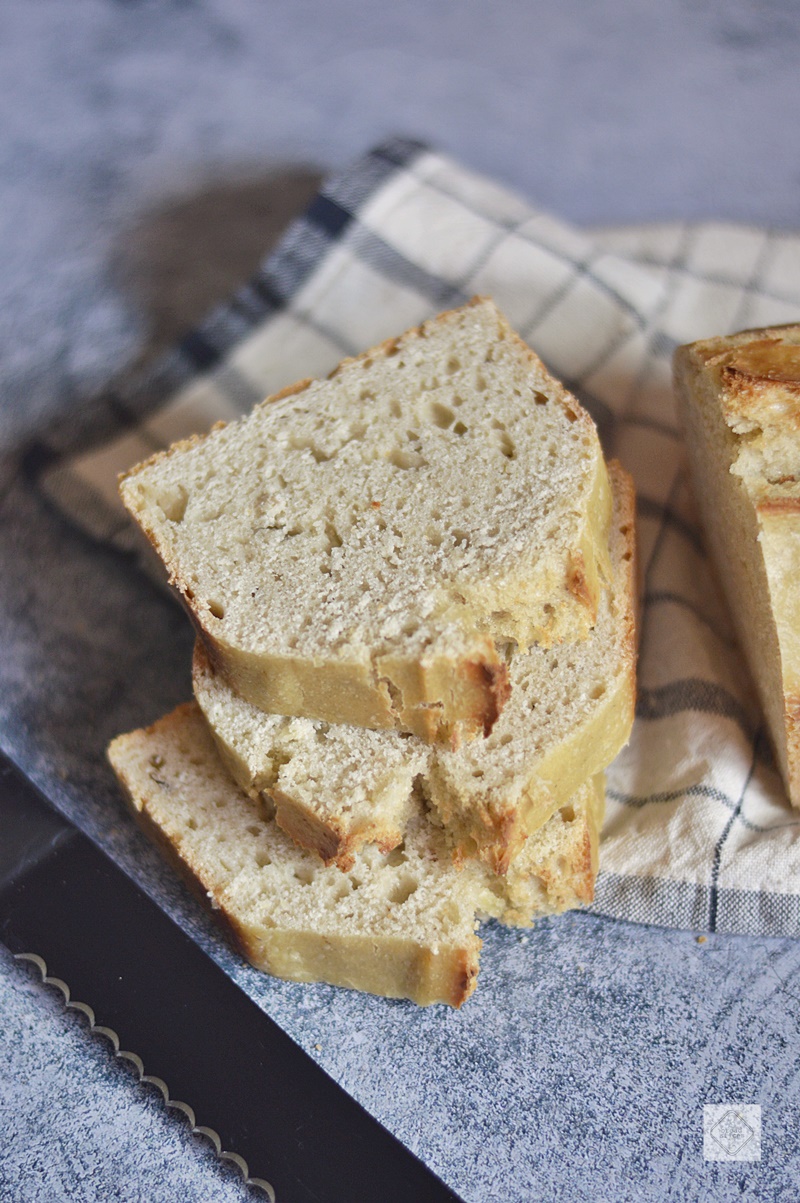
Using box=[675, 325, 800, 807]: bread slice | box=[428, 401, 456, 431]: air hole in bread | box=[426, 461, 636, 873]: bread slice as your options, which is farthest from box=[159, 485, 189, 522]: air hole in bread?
box=[675, 325, 800, 807]: bread slice

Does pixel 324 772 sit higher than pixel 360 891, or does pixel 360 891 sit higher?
pixel 324 772

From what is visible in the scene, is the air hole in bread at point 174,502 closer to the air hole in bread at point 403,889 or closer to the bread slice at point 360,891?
the bread slice at point 360,891

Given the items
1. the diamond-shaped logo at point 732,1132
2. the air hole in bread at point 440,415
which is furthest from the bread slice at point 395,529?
the diamond-shaped logo at point 732,1132

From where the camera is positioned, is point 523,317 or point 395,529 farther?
point 523,317

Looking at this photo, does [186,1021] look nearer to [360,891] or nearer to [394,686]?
[360,891]

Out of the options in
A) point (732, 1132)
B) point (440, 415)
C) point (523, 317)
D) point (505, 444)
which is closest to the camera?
point (732, 1132)

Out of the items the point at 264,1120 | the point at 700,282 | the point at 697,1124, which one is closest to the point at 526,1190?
the point at 697,1124

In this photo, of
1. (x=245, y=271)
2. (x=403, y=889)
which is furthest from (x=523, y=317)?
(x=403, y=889)
